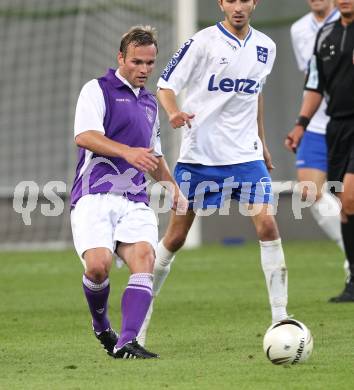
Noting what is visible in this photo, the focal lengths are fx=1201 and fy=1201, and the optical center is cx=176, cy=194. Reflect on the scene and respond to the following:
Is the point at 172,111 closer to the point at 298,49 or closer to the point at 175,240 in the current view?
the point at 175,240

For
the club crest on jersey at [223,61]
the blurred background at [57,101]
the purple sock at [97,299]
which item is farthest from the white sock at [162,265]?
the blurred background at [57,101]

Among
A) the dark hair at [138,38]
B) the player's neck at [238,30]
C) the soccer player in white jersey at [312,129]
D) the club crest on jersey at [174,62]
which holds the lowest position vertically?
the soccer player in white jersey at [312,129]

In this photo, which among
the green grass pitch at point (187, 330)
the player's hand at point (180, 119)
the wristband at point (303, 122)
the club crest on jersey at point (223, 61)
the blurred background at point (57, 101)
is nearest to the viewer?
the green grass pitch at point (187, 330)

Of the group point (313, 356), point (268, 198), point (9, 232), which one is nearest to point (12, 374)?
point (313, 356)

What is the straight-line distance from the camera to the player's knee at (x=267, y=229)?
7.60m

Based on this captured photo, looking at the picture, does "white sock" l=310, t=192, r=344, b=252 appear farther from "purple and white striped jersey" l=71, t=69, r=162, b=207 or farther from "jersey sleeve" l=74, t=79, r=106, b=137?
"jersey sleeve" l=74, t=79, r=106, b=137

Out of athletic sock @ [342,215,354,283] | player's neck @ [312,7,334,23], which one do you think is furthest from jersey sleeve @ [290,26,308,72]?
athletic sock @ [342,215,354,283]

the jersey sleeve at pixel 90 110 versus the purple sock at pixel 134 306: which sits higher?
the jersey sleeve at pixel 90 110

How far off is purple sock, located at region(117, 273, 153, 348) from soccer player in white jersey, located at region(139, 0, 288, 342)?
1103 mm

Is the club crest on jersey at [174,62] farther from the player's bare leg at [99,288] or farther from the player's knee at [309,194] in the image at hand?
the player's knee at [309,194]

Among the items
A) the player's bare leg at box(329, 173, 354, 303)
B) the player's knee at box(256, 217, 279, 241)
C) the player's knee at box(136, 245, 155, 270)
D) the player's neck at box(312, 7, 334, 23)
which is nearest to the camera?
the player's knee at box(136, 245, 155, 270)

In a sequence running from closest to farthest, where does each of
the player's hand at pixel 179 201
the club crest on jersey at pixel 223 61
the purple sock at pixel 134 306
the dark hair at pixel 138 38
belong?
the purple sock at pixel 134 306
the dark hair at pixel 138 38
the player's hand at pixel 179 201
the club crest on jersey at pixel 223 61

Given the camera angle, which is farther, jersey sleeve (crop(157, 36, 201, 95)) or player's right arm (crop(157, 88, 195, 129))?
jersey sleeve (crop(157, 36, 201, 95))

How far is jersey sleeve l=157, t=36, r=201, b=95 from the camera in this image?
7.74 metres
